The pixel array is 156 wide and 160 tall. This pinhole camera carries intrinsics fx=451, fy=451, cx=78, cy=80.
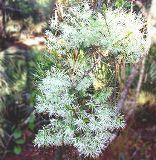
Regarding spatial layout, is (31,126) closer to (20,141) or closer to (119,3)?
(20,141)

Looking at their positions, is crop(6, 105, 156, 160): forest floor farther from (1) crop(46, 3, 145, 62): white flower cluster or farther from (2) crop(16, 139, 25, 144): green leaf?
(1) crop(46, 3, 145, 62): white flower cluster

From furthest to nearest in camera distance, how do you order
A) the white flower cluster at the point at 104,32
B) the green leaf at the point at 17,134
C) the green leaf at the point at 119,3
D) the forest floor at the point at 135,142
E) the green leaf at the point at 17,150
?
the green leaf at the point at 17,134
the green leaf at the point at 17,150
the forest floor at the point at 135,142
the green leaf at the point at 119,3
the white flower cluster at the point at 104,32

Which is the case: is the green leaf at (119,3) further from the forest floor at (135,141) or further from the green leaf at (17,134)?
the green leaf at (17,134)

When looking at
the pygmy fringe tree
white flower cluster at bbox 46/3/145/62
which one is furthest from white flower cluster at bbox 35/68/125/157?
white flower cluster at bbox 46/3/145/62

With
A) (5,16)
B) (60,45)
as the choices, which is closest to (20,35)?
(5,16)

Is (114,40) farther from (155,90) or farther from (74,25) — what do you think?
(155,90)

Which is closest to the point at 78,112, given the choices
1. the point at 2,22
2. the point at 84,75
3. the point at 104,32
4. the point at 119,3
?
the point at 84,75

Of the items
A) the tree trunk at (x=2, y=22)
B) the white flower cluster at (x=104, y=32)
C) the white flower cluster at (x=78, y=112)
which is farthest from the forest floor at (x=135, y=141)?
the white flower cluster at (x=104, y=32)

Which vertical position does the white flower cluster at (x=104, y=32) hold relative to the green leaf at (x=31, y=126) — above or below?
above
